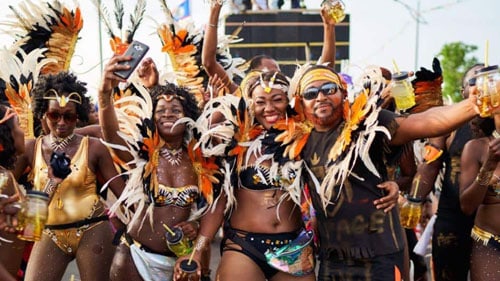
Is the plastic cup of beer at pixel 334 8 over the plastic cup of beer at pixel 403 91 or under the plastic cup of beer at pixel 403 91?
over

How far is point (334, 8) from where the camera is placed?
5.40 meters

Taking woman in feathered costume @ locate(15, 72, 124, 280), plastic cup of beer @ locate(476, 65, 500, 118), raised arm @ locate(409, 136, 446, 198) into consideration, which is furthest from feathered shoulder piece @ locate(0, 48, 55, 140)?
plastic cup of beer @ locate(476, 65, 500, 118)

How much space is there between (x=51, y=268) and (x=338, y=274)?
1.80m

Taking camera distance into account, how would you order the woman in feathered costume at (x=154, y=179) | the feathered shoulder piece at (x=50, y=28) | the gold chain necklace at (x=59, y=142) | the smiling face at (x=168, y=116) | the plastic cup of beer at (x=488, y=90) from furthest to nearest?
1. the feathered shoulder piece at (x=50, y=28)
2. the gold chain necklace at (x=59, y=142)
3. the smiling face at (x=168, y=116)
4. the woman in feathered costume at (x=154, y=179)
5. the plastic cup of beer at (x=488, y=90)

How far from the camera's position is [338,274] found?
3.93 metres

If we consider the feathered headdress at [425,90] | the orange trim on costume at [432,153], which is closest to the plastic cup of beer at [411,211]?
the orange trim on costume at [432,153]

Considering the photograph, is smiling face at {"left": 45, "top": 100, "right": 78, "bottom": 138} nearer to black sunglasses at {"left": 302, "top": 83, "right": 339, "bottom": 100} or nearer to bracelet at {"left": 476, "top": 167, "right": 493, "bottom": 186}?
black sunglasses at {"left": 302, "top": 83, "right": 339, "bottom": 100}

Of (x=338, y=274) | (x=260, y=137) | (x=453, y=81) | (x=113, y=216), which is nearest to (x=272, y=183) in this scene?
(x=260, y=137)

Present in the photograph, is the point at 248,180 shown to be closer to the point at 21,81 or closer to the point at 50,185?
the point at 50,185

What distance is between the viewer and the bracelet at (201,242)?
4413 millimetres

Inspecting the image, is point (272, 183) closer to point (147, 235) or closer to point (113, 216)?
point (147, 235)

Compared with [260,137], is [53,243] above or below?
below

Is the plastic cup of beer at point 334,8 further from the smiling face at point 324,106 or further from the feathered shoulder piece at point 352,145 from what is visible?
the feathered shoulder piece at point 352,145

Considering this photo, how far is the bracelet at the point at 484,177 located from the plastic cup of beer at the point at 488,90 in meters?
0.95
